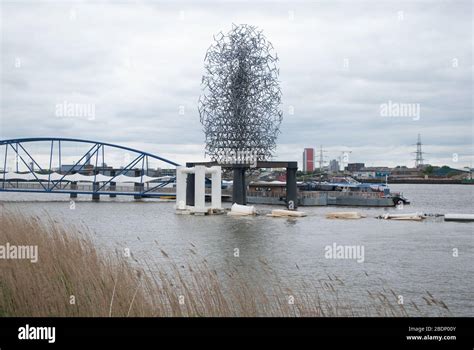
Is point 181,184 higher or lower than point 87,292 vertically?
lower

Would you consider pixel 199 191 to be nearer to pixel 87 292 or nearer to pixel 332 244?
pixel 332 244

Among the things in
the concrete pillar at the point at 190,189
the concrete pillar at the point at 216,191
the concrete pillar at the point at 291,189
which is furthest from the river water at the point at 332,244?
the concrete pillar at the point at 291,189

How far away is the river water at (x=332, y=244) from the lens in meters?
22.3

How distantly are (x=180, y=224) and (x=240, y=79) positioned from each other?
24748mm

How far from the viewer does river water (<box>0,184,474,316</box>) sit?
22317 millimetres

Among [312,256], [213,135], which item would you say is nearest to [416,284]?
[312,256]

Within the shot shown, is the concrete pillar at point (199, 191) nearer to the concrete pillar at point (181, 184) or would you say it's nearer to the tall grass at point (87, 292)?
the concrete pillar at point (181, 184)

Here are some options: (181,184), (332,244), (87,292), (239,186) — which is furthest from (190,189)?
(87,292)

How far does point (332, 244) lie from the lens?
3619 cm

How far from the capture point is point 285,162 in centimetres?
7225

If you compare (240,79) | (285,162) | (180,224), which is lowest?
(180,224)

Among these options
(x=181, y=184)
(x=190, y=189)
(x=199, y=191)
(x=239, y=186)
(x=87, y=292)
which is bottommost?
(x=190, y=189)
